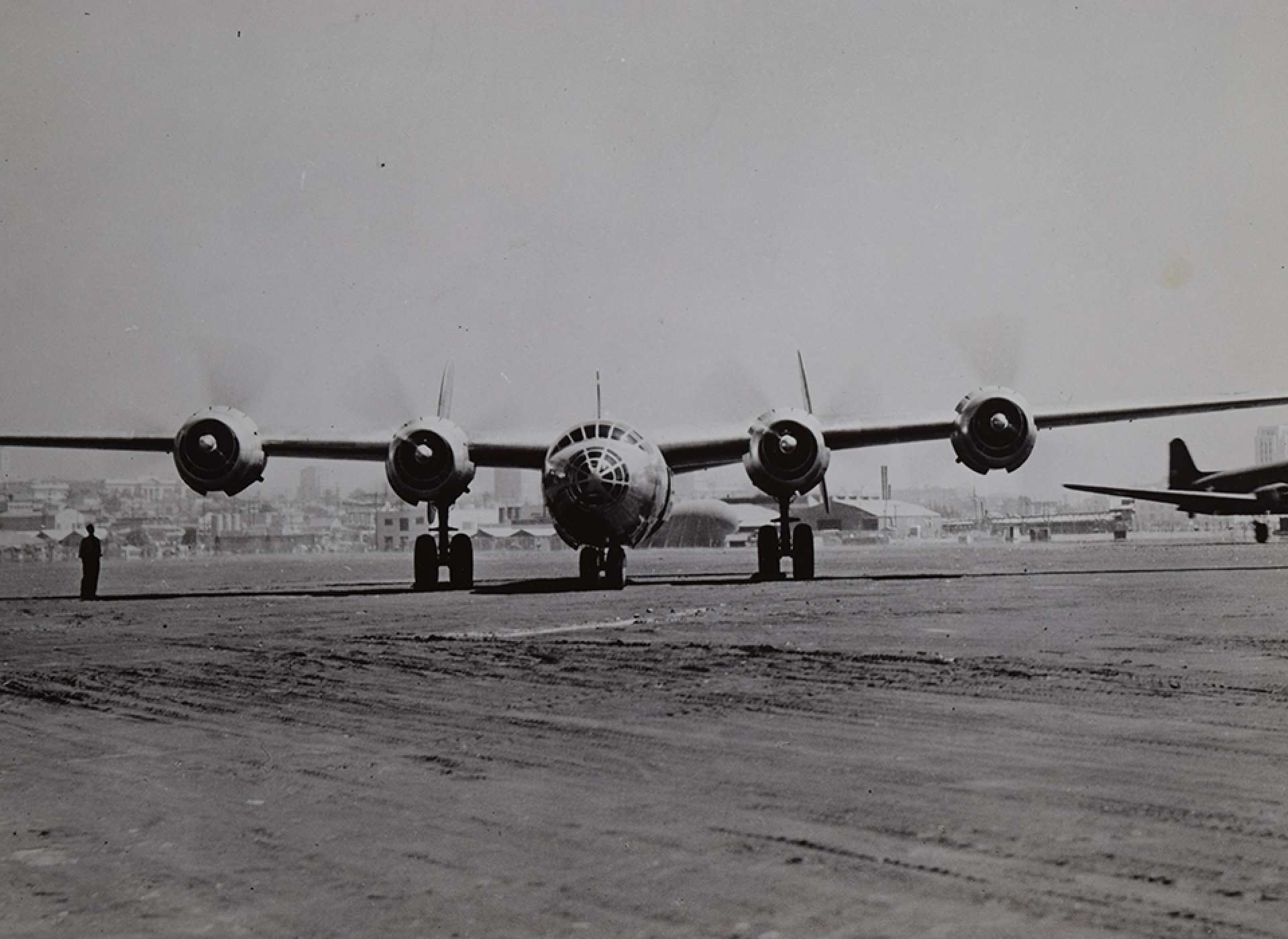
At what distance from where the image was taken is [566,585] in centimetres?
2770

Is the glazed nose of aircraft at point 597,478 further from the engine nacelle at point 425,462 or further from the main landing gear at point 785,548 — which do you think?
the main landing gear at point 785,548

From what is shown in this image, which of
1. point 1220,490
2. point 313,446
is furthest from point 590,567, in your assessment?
point 1220,490

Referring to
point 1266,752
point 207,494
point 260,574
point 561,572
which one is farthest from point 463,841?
point 260,574

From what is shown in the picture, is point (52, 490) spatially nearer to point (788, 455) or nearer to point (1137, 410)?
point (788, 455)

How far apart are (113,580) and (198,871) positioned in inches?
1489

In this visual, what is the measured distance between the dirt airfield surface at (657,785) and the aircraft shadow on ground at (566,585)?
11.5 metres

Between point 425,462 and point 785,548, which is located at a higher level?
point 425,462

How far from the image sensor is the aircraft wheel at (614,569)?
80.9 ft

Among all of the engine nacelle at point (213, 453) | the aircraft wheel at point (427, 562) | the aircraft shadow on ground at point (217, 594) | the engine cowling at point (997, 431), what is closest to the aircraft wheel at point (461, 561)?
the aircraft wheel at point (427, 562)

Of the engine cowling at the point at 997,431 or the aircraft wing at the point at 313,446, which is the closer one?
the engine cowling at the point at 997,431

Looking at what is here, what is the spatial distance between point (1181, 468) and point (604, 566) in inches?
2178

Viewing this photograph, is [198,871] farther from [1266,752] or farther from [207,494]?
[207,494]

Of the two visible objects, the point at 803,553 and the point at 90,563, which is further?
the point at 803,553

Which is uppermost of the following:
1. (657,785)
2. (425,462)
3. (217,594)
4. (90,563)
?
(425,462)
